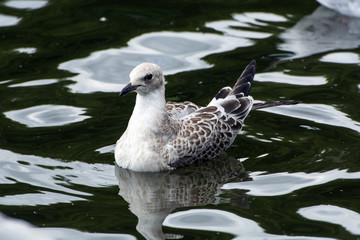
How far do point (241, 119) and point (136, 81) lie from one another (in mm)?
1672

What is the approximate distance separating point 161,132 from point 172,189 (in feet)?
2.82

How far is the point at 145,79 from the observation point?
9.04 metres

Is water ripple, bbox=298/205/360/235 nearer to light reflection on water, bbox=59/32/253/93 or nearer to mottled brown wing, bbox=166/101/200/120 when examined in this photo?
mottled brown wing, bbox=166/101/200/120

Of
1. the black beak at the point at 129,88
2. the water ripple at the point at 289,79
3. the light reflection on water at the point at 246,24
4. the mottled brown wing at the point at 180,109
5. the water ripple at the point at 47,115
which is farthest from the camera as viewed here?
the light reflection on water at the point at 246,24

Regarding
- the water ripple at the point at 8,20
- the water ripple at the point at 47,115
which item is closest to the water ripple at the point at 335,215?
the water ripple at the point at 47,115

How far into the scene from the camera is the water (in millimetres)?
8047

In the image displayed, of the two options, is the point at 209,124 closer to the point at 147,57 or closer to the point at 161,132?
the point at 161,132

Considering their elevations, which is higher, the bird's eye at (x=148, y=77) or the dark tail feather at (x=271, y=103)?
the bird's eye at (x=148, y=77)

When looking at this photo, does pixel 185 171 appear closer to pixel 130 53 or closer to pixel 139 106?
pixel 139 106

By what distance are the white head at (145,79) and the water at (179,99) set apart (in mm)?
973

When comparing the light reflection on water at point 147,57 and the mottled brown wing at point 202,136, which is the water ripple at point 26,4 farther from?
the mottled brown wing at point 202,136

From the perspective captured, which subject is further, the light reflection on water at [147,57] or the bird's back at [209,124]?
the light reflection on water at [147,57]

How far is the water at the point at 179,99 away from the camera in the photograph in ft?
26.4

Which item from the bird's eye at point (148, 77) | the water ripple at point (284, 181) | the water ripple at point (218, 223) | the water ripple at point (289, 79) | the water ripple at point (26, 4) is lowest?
the water ripple at point (218, 223)
